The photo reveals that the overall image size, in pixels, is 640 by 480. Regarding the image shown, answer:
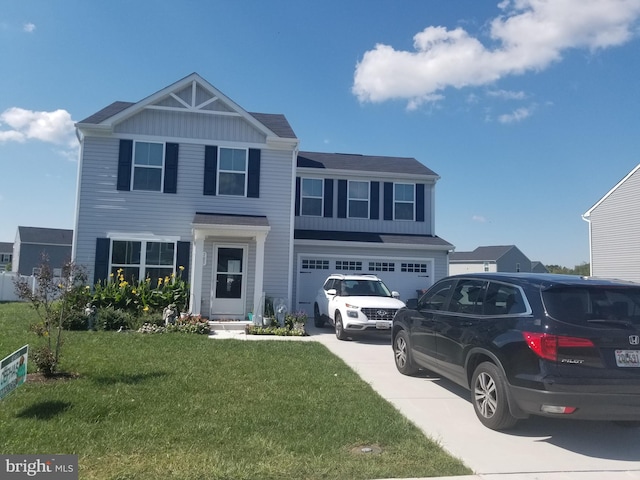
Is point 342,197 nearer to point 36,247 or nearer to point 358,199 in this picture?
point 358,199

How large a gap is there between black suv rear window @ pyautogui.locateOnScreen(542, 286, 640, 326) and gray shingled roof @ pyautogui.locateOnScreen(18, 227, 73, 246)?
4855 cm

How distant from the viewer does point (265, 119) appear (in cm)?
1719

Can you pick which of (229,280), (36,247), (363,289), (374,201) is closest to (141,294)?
(229,280)

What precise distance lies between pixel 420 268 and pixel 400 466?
13851mm

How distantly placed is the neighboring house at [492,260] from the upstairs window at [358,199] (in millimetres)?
36527

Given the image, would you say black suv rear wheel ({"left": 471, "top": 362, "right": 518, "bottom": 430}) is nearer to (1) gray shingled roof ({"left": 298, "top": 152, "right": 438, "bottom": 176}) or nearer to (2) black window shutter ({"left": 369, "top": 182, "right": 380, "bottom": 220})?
(2) black window shutter ({"left": 369, "top": 182, "right": 380, "bottom": 220})

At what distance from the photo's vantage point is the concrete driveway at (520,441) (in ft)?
14.0

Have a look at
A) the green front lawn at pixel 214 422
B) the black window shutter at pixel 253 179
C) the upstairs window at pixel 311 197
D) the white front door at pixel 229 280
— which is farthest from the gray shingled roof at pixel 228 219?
the green front lawn at pixel 214 422

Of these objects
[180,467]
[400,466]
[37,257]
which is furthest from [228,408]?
[37,257]

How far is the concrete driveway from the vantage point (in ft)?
14.0

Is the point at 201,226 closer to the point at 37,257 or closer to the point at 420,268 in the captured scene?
the point at 420,268

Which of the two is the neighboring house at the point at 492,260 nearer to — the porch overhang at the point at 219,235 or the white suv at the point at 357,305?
the white suv at the point at 357,305

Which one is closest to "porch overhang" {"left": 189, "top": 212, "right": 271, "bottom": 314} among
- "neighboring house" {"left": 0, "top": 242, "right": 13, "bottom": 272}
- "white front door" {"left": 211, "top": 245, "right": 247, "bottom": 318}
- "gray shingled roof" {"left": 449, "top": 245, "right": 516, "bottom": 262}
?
"white front door" {"left": 211, "top": 245, "right": 247, "bottom": 318}

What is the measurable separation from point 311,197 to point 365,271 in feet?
12.3
